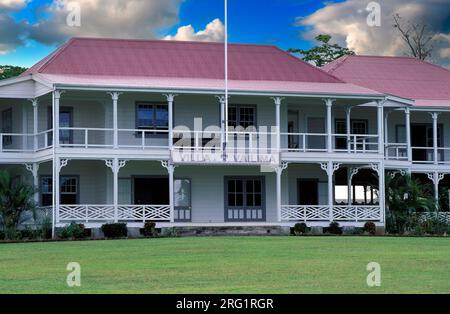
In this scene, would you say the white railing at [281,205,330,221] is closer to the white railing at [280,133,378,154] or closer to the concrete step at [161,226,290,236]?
the concrete step at [161,226,290,236]

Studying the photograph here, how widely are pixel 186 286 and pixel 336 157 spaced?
24799 mm

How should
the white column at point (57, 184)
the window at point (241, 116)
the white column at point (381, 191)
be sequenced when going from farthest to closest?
the window at point (241, 116) → the white column at point (381, 191) → the white column at point (57, 184)

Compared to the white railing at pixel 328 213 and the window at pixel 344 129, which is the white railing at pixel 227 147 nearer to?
the white railing at pixel 328 213

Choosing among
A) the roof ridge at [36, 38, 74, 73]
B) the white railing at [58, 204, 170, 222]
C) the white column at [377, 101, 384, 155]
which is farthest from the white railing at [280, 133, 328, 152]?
the roof ridge at [36, 38, 74, 73]

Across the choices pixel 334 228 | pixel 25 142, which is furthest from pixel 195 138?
pixel 25 142

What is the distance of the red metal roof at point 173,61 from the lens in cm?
4403

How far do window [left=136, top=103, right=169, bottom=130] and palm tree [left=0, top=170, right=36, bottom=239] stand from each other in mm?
6471

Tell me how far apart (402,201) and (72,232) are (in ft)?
48.3

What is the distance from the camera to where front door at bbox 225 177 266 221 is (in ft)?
145

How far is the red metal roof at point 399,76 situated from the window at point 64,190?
1499 centimetres

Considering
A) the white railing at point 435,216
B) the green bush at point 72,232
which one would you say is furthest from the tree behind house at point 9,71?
the white railing at point 435,216

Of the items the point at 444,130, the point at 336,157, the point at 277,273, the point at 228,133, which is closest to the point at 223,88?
the point at 228,133

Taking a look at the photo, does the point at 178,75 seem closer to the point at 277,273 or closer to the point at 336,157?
the point at 336,157

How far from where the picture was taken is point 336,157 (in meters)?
43.1
